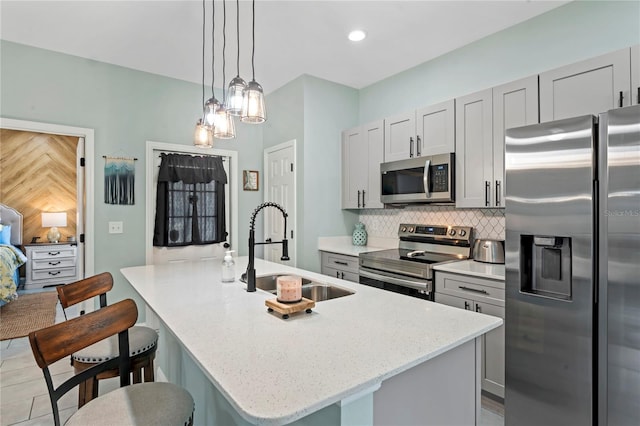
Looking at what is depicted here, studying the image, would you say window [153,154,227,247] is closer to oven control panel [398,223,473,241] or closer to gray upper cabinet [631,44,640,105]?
oven control panel [398,223,473,241]

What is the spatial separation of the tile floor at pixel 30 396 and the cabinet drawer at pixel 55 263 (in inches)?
121

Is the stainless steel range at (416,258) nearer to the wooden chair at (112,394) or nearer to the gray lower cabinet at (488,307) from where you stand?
the gray lower cabinet at (488,307)

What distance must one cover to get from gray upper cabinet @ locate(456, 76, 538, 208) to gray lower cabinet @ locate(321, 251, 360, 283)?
1147 millimetres

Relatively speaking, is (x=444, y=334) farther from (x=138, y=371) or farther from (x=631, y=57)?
(x=631, y=57)

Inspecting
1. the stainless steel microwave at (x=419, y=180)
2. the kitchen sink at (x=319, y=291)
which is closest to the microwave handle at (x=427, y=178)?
the stainless steel microwave at (x=419, y=180)

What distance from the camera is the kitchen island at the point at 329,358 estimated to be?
87 cm

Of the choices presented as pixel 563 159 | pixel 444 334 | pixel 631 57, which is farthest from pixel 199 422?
pixel 631 57

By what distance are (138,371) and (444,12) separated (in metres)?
3.13

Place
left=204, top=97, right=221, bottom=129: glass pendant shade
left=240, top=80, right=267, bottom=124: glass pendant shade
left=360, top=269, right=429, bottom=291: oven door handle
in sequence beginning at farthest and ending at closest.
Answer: left=360, top=269, right=429, bottom=291: oven door handle < left=204, top=97, right=221, bottom=129: glass pendant shade < left=240, top=80, right=267, bottom=124: glass pendant shade

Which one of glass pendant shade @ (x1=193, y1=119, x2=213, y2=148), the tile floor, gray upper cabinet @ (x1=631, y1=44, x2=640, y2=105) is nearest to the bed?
the tile floor

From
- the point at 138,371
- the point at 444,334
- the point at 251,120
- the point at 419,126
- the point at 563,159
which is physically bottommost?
the point at 138,371

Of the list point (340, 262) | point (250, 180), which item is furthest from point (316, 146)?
point (340, 262)

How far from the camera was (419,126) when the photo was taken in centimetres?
327

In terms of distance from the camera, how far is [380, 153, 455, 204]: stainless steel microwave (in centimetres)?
300
